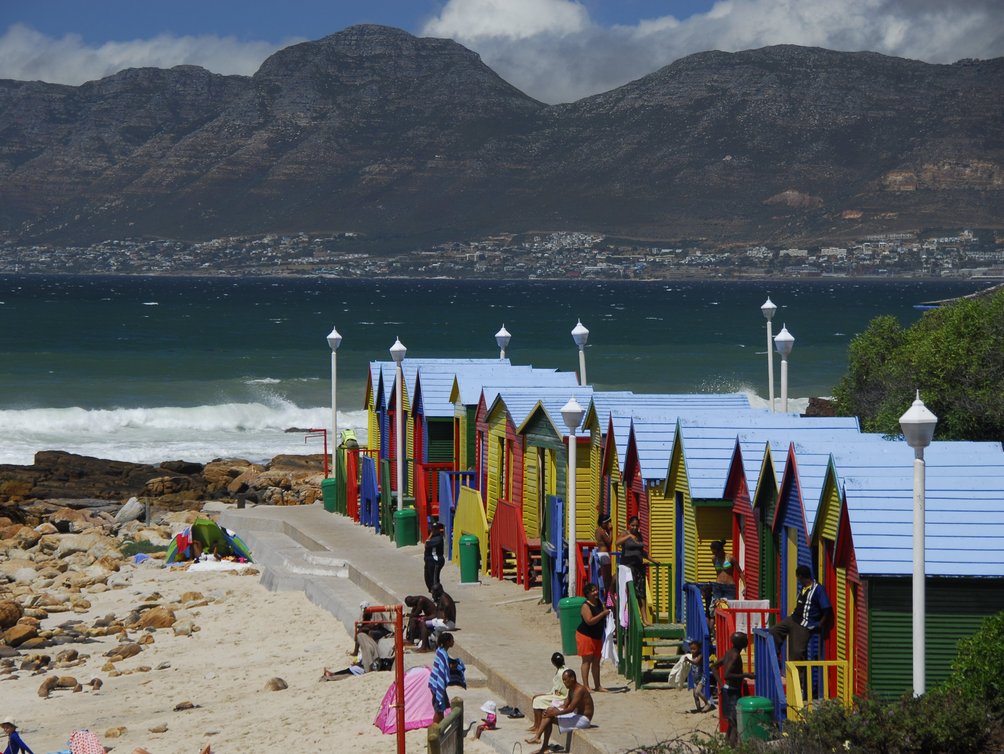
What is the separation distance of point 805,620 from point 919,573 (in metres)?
2.55

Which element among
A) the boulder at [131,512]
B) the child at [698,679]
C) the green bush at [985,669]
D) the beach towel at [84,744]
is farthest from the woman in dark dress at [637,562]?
the boulder at [131,512]

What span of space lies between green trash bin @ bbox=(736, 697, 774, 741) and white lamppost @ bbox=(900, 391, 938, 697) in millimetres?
1625

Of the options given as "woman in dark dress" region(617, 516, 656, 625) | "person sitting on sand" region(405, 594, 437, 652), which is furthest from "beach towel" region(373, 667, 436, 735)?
"woman in dark dress" region(617, 516, 656, 625)

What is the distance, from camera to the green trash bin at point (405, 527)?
97.9 ft

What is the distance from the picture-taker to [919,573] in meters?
13.9

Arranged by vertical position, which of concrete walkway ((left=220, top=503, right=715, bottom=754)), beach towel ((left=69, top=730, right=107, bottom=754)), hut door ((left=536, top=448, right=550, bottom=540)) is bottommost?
beach towel ((left=69, top=730, right=107, bottom=754))

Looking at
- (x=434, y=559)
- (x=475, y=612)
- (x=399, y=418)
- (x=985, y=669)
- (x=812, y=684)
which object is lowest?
(x=475, y=612)

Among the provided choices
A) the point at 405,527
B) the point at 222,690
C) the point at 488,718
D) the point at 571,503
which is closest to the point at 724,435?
the point at 571,503

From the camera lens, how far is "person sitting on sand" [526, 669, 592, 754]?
1656 centimetres

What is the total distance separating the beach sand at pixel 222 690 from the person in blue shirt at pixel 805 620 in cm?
301

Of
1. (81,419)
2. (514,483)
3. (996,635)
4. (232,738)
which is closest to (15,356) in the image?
(81,419)

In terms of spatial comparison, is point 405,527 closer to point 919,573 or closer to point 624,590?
point 624,590

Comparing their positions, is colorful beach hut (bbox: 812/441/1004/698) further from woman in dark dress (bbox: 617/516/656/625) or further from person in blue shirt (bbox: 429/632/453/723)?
woman in dark dress (bbox: 617/516/656/625)

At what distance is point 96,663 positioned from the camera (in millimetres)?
23969
